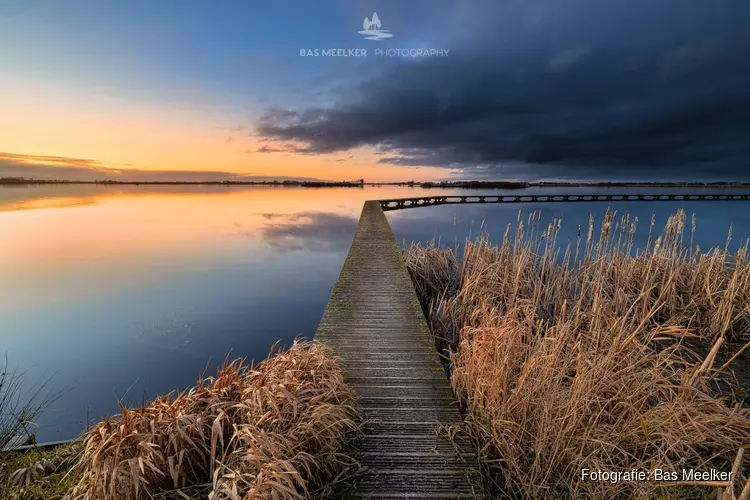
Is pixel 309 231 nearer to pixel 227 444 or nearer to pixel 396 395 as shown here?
pixel 396 395

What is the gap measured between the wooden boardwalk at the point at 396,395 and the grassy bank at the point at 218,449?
263 millimetres

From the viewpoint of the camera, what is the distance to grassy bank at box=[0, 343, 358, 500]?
2.25 meters

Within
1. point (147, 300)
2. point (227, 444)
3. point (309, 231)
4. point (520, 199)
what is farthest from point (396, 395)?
point (520, 199)

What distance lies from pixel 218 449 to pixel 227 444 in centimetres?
8

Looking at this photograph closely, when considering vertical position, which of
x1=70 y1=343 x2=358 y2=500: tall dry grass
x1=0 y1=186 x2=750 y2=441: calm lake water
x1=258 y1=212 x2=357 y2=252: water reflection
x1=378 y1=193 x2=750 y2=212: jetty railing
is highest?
x1=378 y1=193 x2=750 y2=212: jetty railing

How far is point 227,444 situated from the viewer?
269cm

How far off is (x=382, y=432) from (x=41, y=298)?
1371 cm

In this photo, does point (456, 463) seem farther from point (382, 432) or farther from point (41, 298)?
point (41, 298)

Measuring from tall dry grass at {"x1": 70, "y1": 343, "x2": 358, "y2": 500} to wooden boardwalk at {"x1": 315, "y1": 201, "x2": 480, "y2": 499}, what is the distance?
0.25 metres

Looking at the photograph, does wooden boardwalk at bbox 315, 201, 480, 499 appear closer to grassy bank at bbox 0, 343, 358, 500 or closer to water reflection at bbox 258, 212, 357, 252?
grassy bank at bbox 0, 343, 358, 500

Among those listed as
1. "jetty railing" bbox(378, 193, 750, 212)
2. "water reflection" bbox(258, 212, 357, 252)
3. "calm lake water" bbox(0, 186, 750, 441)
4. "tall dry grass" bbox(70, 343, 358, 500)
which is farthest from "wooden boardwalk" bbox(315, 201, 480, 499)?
"jetty railing" bbox(378, 193, 750, 212)

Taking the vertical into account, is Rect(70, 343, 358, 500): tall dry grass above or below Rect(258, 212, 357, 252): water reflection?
above

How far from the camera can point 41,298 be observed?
38.0 ft

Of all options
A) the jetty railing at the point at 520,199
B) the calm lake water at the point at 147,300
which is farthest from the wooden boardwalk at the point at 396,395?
the jetty railing at the point at 520,199
